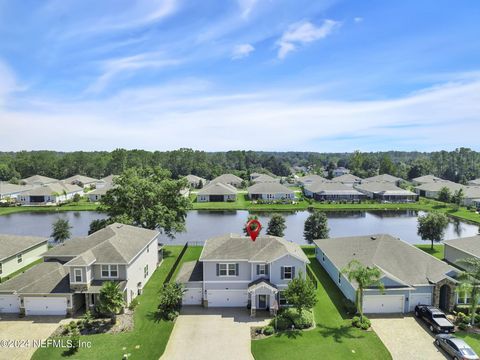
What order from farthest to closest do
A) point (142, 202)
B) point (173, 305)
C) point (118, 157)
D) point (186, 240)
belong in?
1. point (118, 157)
2. point (186, 240)
3. point (142, 202)
4. point (173, 305)

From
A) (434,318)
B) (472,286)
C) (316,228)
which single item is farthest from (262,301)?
(316,228)

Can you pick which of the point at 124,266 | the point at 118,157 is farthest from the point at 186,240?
the point at 118,157

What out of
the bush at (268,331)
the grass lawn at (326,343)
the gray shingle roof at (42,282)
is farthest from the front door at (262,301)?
the gray shingle roof at (42,282)

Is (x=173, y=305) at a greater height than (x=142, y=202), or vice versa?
(x=142, y=202)

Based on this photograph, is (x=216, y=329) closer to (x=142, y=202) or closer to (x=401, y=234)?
(x=142, y=202)

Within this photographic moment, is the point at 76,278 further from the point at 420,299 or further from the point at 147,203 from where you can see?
the point at 420,299

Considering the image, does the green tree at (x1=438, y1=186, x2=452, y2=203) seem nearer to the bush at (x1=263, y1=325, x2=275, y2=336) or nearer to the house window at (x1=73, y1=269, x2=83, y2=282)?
the bush at (x1=263, y1=325, x2=275, y2=336)

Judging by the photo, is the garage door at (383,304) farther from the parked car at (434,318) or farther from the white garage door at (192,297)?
the white garage door at (192,297)
